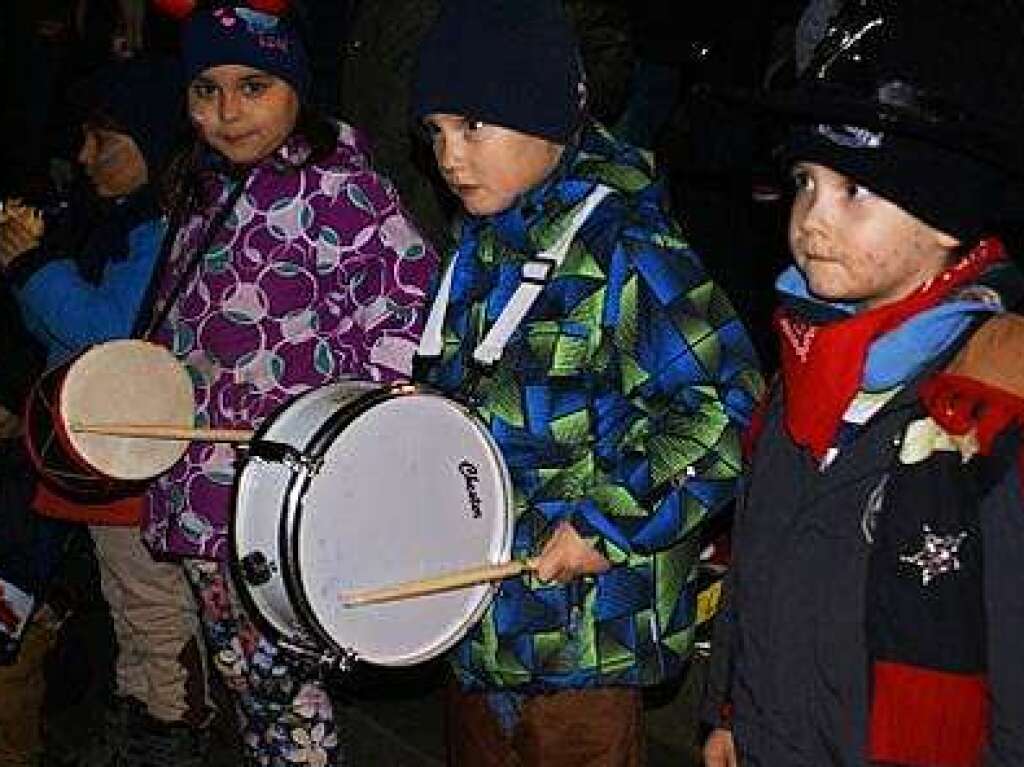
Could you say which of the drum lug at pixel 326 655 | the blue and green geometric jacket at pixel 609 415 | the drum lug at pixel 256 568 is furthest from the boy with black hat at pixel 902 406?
the drum lug at pixel 256 568

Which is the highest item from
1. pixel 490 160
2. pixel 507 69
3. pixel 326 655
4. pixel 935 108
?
pixel 935 108

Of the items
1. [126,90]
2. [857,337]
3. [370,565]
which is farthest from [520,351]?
[126,90]

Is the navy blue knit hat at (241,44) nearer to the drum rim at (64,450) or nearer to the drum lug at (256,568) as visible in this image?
the drum rim at (64,450)

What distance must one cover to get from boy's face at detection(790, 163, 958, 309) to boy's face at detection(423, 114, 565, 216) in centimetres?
75

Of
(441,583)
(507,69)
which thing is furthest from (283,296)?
(441,583)

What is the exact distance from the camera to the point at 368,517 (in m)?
2.97

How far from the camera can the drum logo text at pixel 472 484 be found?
300 cm

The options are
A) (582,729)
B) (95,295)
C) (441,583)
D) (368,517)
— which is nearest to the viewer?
(441,583)

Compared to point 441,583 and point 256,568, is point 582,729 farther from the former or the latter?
point 256,568

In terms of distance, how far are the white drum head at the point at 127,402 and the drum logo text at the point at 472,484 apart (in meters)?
0.89

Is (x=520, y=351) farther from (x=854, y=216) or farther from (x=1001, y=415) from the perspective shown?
(x=1001, y=415)

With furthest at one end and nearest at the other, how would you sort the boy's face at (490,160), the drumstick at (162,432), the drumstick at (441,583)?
1. the drumstick at (162,432)
2. the boy's face at (490,160)
3. the drumstick at (441,583)

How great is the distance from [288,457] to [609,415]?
587mm

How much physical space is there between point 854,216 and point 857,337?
175mm
